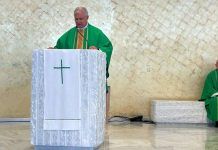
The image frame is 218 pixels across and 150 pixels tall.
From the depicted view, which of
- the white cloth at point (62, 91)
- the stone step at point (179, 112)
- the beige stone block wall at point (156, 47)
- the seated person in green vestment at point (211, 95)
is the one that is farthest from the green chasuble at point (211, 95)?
the white cloth at point (62, 91)

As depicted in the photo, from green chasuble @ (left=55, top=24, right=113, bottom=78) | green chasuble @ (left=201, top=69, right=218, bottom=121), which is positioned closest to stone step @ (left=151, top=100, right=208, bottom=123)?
green chasuble @ (left=201, top=69, right=218, bottom=121)

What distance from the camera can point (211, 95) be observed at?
8305 mm

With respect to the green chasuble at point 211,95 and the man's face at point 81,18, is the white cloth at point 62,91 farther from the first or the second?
the green chasuble at point 211,95

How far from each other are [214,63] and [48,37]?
3187 mm

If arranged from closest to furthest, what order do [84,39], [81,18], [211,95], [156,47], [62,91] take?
[62,91] < [81,18] < [84,39] < [211,95] < [156,47]

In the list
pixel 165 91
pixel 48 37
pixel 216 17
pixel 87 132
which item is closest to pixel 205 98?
pixel 165 91

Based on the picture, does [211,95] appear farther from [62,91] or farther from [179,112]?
[62,91]

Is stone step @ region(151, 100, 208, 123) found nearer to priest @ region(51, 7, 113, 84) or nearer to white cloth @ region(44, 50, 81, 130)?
priest @ region(51, 7, 113, 84)

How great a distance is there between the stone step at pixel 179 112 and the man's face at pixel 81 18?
2.89 m

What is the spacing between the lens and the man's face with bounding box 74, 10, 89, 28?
566 centimetres

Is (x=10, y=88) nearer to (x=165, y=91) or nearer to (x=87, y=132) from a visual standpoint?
(x=165, y=91)

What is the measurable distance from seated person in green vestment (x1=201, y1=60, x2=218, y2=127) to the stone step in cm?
13

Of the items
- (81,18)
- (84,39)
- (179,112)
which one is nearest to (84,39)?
(84,39)

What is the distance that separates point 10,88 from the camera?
8.66 metres
